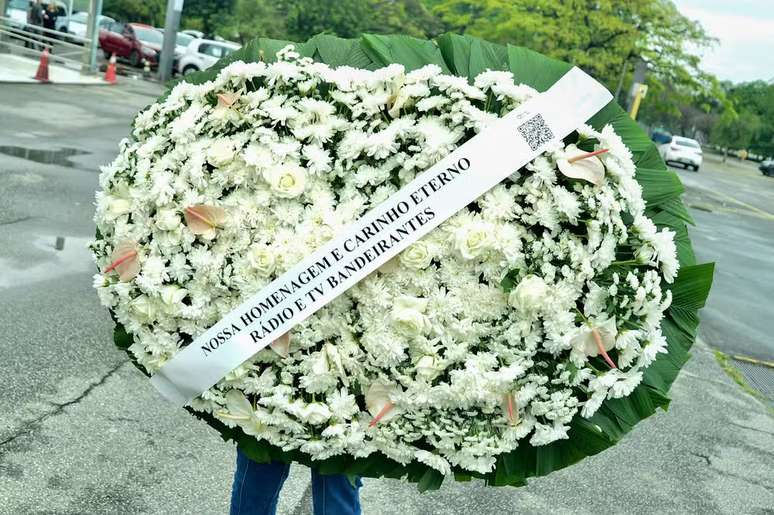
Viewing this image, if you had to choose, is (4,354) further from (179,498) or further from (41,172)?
(41,172)

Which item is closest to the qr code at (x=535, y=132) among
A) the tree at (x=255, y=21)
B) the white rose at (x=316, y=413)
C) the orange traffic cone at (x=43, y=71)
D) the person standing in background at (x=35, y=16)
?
the white rose at (x=316, y=413)

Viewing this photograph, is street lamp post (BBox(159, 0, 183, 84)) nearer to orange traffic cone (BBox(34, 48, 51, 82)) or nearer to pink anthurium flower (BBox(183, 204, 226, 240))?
orange traffic cone (BBox(34, 48, 51, 82))

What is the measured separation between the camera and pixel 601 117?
234cm

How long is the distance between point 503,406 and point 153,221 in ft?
3.38

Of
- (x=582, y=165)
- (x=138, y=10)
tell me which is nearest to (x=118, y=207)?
(x=582, y=165)

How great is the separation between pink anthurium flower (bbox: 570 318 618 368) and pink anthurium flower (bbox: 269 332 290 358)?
711 mm

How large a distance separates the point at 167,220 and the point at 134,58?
29132 millimetres

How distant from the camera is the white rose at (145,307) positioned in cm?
234

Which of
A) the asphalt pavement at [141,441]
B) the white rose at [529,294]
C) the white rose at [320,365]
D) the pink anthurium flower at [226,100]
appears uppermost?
the pink anthurium flower at [226,100]

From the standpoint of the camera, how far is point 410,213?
2170mm

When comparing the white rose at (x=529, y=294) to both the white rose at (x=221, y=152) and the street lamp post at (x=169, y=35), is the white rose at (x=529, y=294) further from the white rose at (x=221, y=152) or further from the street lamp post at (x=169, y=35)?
the street lamp post at (x=169, y=35)

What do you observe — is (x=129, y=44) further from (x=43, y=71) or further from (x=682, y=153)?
(x=682, y=153)

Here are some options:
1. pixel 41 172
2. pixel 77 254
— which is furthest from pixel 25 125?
pixel 77 254

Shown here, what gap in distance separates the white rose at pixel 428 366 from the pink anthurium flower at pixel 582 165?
0.56 m
